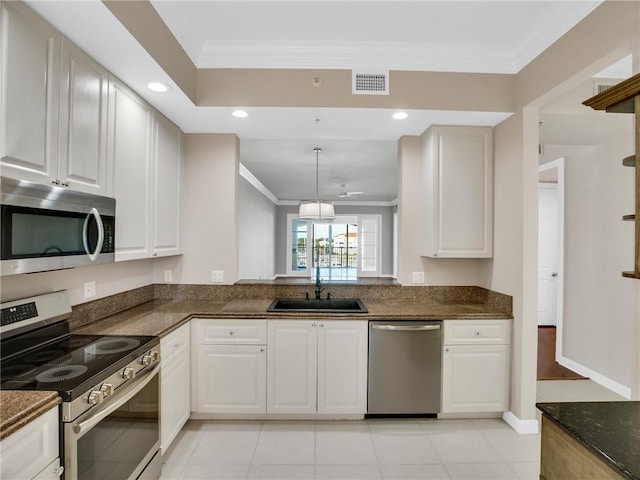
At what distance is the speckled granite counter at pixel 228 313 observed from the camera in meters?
2.15

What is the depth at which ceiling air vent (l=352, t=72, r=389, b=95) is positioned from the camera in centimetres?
254

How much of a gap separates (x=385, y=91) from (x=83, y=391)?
2556 millimetres

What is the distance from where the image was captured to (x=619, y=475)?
926 millimetres

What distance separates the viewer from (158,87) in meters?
2.24

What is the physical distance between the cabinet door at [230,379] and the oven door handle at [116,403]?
2.16ft

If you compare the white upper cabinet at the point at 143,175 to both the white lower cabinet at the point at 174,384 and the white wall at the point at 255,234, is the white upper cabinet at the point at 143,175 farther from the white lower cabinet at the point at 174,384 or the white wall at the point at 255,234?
the white wall at the point at 255,234

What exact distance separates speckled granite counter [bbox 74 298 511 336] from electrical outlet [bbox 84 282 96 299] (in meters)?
0.19

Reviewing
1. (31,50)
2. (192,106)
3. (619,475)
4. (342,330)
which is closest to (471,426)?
(342,330)

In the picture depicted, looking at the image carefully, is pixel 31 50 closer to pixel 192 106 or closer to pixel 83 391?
pixel 192 106

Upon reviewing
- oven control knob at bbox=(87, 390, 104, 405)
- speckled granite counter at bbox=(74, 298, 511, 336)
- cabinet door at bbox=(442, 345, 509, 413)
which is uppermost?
speckled granite counter at bbox=(74, 298, 511, 336)

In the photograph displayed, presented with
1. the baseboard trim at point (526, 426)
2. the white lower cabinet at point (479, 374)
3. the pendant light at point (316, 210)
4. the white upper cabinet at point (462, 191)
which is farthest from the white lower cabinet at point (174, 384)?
the pendant light at point (316, 210)

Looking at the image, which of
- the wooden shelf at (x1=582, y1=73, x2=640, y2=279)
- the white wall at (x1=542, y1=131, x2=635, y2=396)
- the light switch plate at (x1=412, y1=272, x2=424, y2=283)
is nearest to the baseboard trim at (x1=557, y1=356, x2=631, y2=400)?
the white wall at (x1=542, y1=131, x2=635, y2=396)

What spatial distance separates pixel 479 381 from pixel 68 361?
273 cm

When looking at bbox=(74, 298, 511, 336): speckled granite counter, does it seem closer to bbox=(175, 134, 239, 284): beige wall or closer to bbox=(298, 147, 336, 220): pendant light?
bbox=(175, 134, 239, 284): beige wall
